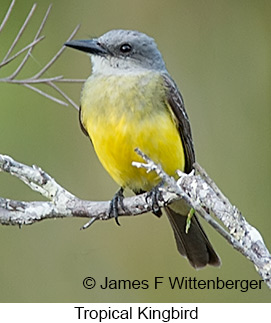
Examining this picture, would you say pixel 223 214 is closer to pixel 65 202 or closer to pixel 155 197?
pixel 155 197

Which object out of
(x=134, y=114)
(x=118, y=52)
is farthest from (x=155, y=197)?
(x=118, y=52)

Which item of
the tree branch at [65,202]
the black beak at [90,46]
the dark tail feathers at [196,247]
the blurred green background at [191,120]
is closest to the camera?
the tree branch at [65,202]

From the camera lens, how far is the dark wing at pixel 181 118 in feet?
8.00

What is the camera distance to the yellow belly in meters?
2.28

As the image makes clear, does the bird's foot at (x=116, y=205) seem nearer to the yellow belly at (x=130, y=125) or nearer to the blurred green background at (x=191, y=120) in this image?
the yellow belly at (x=130, y=125)

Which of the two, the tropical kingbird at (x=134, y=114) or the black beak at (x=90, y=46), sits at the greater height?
the black beak at (x=90, y=46)

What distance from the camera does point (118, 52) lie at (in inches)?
97.3

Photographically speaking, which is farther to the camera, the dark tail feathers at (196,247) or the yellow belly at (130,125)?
the dark tail feathers at (196,247)

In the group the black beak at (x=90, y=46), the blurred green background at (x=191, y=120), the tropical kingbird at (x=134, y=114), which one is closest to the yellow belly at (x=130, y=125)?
the tropical kingbird at (x=134, y=114)

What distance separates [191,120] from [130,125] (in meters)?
0.77

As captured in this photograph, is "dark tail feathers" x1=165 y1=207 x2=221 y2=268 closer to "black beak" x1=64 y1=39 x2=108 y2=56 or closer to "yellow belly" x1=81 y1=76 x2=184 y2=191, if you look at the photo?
"yellow belly" x1=81 y1=76 x2=184 y2=191

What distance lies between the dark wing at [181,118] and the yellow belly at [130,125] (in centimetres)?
4

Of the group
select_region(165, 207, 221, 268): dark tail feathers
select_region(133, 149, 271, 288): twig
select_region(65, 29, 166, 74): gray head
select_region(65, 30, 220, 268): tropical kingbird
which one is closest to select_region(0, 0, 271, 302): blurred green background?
select_region(165, 207, 221, 268): dark tail feathers
